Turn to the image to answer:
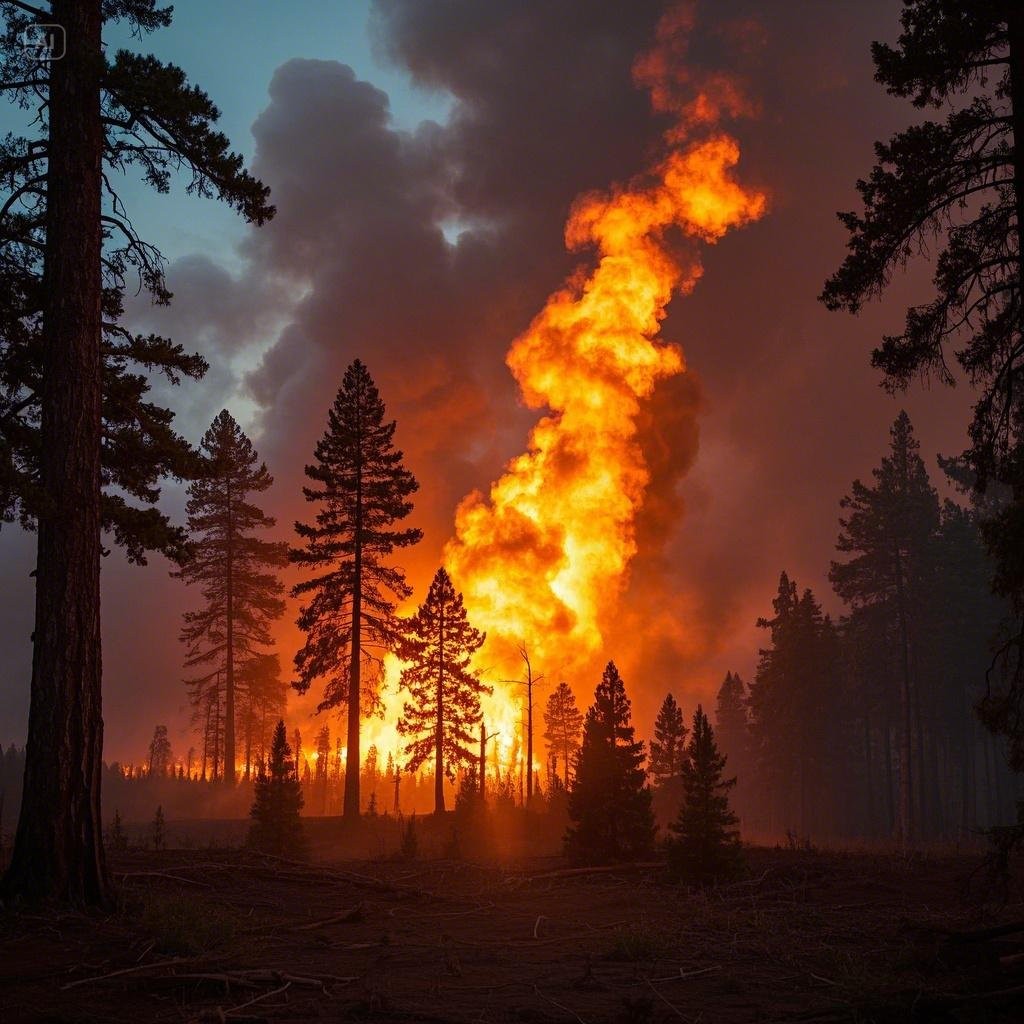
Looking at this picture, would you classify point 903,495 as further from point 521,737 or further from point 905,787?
point 521,737

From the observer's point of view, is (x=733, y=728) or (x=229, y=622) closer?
(x=229, y=622)

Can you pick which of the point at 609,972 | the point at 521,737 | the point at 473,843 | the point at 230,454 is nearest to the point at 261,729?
the point at 521,737

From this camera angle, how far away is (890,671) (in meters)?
52.0

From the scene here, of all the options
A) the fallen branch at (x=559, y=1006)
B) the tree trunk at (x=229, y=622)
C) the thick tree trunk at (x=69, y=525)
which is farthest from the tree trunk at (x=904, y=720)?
the thick tree trunk at (x=69, y=525)

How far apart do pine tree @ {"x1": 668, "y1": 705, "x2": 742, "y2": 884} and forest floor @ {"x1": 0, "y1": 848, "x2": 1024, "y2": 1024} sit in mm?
611

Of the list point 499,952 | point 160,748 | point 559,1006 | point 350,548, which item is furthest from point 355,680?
point 160,748

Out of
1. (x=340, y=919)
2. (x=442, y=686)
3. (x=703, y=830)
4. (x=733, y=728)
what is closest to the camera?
(x=340, y=919)

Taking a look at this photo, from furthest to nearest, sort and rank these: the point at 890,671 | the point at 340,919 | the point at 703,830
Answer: the point at 890,671 → the point at 703,830 → the point at 340,919

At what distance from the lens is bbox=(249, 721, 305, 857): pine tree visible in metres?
18.3

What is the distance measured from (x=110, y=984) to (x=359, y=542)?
2734cm

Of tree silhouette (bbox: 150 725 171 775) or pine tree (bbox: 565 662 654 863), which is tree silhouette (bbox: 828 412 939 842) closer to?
pine tree (bbox: 565 662 654 863)

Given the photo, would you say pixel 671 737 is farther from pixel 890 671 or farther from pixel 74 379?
pixel 74 379

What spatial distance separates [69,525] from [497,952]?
739 cm

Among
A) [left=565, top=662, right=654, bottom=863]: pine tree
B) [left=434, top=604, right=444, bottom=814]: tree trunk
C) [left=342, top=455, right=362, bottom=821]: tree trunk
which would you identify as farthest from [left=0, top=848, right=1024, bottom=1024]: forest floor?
[left=434, top=604, right=444, bottom=814]: tree trunk
